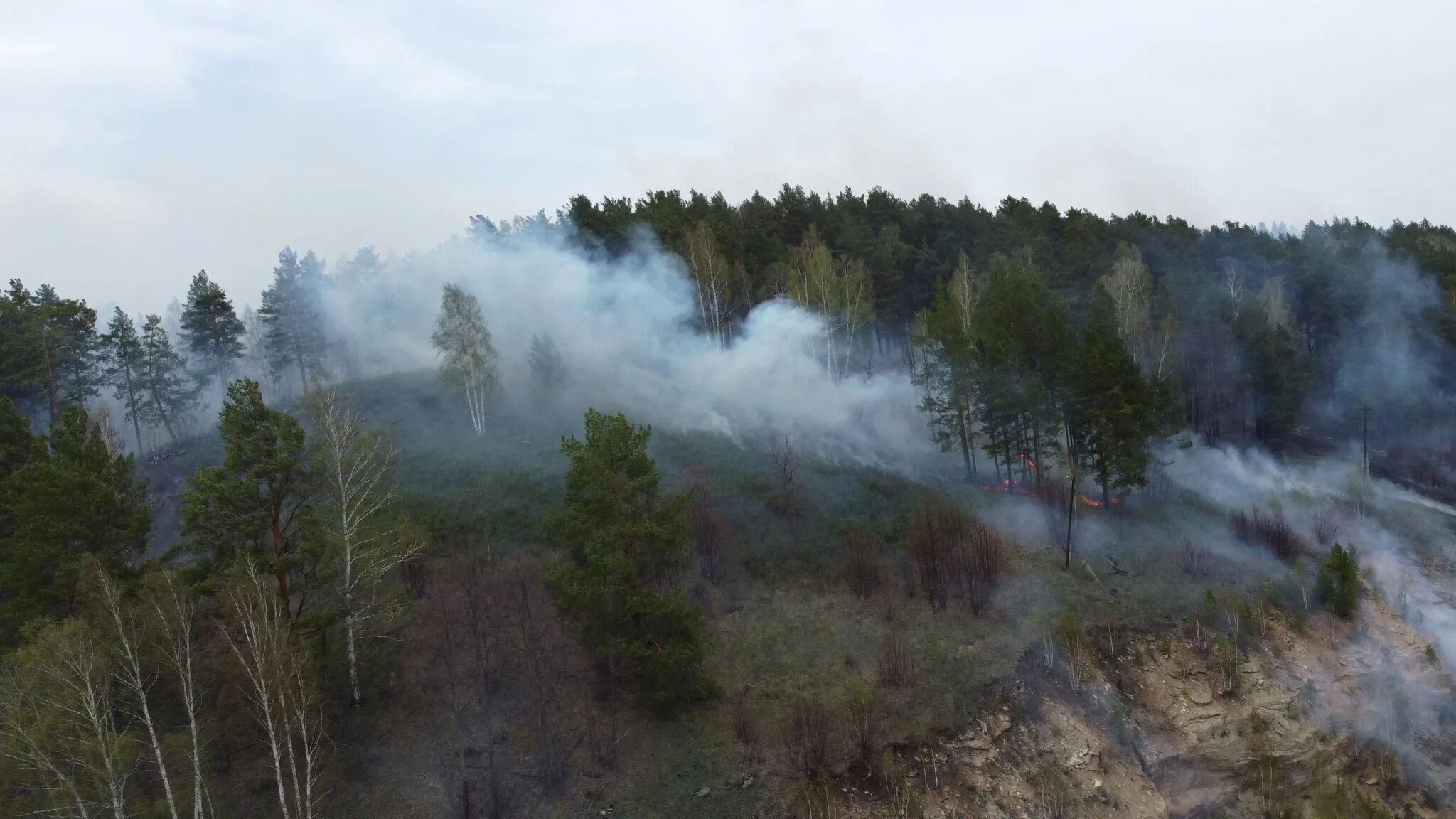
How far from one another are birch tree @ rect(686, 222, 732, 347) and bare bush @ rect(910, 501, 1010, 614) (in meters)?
26.5

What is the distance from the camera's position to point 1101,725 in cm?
2236

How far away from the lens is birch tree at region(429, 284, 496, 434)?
142 feet

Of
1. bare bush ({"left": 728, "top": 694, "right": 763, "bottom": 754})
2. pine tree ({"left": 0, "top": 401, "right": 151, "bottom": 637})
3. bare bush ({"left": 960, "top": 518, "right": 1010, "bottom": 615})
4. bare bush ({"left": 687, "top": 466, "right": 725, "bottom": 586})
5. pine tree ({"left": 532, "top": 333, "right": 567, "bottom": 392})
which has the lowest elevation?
bare bush ({"left": 728, "top": 694, "right": 763, "bottom": 754})

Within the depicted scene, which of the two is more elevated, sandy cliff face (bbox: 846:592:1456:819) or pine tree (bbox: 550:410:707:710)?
pine tree (bbox: 550:410:707:710)

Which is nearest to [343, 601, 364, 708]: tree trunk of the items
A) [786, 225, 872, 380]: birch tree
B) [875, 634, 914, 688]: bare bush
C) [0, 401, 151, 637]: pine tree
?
[0, 401, 151, 637]: pine tree

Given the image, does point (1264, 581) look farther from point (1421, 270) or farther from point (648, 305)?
point (1421, 270)

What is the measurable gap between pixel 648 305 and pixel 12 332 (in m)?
34.5

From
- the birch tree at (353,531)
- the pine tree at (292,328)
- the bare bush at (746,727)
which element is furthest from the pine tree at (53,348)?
the bare bush at (746,727)

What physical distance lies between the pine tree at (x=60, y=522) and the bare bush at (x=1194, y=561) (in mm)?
35345

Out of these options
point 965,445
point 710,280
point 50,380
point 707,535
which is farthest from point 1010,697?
point 50,380

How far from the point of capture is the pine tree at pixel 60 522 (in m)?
19.0

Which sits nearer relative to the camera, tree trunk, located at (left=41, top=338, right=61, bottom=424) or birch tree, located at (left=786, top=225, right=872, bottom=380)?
tree trunk, located at (left=41, top=338, right=61, bottom=424)

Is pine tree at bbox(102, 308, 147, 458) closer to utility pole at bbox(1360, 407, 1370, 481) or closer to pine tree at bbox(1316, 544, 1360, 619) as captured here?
pine tree at bbox(1316, 544, 1360, 619)

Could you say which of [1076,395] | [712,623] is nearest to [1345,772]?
[1076,395]
